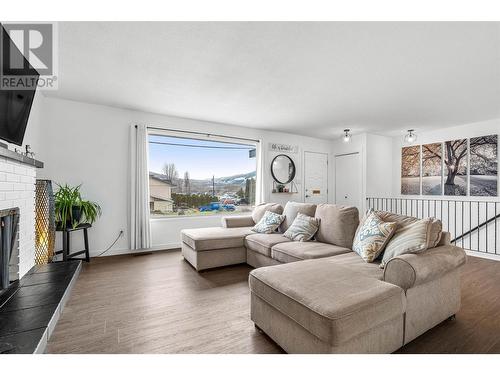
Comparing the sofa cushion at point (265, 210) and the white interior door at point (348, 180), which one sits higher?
the white interior door at point (348, 180)

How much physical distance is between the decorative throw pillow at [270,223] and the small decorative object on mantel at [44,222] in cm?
260

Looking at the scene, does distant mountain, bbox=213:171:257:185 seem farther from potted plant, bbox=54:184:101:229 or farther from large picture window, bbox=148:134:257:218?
potted plant, bbox=54:184:101:229

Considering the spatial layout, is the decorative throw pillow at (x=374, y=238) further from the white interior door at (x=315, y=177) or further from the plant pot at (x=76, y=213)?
the white interior door at (x=315, y=177)

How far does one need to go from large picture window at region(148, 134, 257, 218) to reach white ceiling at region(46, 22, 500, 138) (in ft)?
2.33

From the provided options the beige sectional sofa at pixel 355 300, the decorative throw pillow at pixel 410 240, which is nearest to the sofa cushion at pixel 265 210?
the beige sectional sofa at pixel 355 300

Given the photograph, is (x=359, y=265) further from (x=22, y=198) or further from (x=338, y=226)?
(x=22, y=198)

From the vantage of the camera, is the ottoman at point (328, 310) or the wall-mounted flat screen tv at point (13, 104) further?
the wall-mounted flat screen tv at point (13, 104)

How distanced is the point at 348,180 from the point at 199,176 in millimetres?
3707

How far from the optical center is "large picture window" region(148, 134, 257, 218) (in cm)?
444

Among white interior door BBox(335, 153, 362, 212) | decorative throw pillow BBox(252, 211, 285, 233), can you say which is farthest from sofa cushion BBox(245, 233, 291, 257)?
white interior door BBox(335, 153, 362, 212)

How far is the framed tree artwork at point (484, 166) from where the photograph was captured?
4.42m
